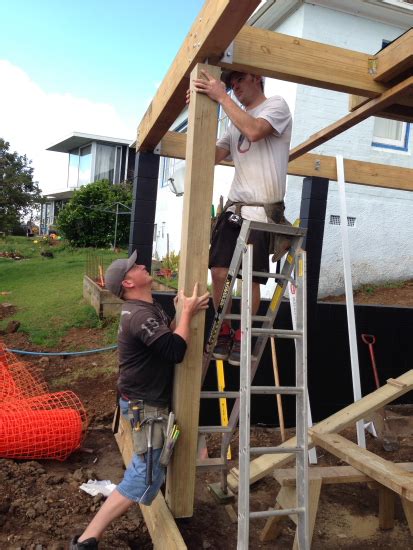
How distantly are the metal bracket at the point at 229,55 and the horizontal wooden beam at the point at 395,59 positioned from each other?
100 centimetres

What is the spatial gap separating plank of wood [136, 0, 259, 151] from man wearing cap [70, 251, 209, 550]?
113 cm

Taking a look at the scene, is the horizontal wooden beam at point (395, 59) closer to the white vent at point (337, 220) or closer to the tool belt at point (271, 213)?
the tool belt at point (271, 213)

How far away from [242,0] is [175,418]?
2239 mm

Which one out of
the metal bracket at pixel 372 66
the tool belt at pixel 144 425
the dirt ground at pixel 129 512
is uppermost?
the metal bracket at pixel 372 66

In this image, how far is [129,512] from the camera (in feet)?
11.3

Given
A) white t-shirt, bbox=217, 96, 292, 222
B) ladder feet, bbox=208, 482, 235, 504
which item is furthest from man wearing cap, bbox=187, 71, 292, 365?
ladder feet, bbox=208, 482, 235, 504

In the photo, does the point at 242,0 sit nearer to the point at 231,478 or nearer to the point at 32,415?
the point at 231,478

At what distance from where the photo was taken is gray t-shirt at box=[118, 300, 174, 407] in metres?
2.90

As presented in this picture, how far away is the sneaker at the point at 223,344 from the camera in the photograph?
10.2ft

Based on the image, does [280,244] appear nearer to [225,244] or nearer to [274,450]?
[225,244]

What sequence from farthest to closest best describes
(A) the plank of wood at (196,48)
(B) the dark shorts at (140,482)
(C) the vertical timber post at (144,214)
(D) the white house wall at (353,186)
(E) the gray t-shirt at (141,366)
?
(D) the white house wall at (353,186), (C) the vertical timber post at (144,214), (E) the gray t-shirt at (141,366), (B) the dark shorts at (140,482), (A) the plank of wood at (196,48)

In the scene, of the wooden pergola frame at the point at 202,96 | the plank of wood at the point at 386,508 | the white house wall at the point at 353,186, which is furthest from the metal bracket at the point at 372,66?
the white house wall at the point at 353,186

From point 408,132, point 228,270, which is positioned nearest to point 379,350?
point 228,270

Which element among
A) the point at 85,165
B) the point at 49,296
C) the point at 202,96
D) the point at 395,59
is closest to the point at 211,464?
the point at 202,96
